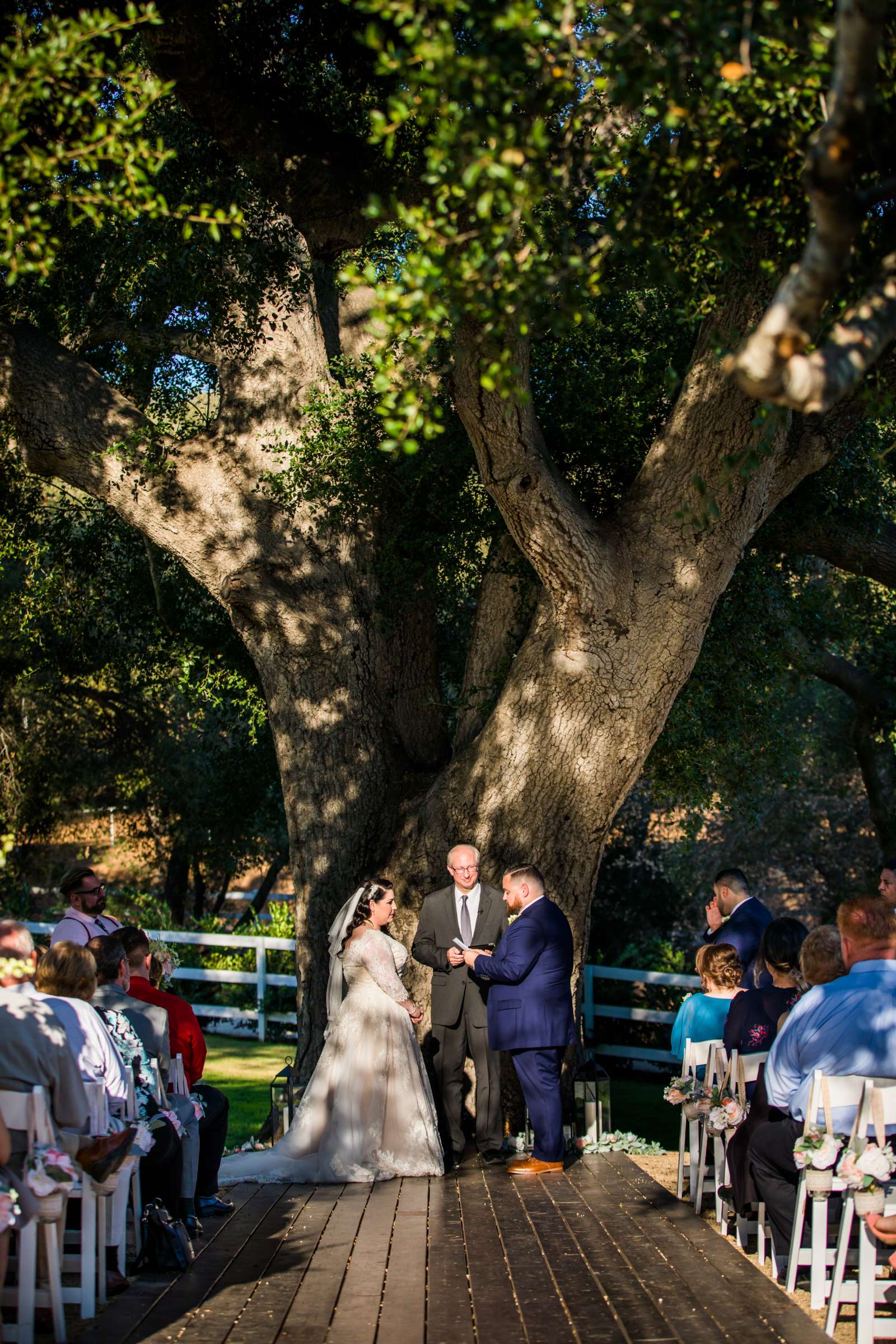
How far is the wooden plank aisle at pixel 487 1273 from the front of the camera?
16.6 ft

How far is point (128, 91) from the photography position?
620cm

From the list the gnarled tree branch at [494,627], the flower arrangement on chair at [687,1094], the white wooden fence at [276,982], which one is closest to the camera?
the flower arrangement on chair at [687,1094]

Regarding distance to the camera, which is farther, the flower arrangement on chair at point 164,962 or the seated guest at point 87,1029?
the flower arrangement on chair at point 164,962

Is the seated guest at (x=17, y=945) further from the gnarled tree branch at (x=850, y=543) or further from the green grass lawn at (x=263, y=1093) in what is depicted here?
the gnarled tree branch at (x=850, y=543)

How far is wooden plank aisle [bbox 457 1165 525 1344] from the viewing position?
505 cm

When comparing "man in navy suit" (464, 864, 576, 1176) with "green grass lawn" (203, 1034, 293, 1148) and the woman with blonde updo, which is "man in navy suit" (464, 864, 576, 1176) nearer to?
the woman with blonde updo

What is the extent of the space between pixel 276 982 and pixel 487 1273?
440 inches

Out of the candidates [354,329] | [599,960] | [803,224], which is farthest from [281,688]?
[599,960]

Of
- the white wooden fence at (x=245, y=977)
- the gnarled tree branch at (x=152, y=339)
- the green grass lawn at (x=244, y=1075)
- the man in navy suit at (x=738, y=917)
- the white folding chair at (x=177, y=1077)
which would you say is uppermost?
the gnarled tree branch at (x=152, y=339)

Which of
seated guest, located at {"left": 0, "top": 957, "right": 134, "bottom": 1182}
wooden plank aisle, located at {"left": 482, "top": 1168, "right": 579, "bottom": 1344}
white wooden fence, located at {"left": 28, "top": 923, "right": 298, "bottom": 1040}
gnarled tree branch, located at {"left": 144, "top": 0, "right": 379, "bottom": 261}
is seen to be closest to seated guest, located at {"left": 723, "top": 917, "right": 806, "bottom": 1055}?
wooden plank aisle, located at {"left": 482, "top": 1168, "right": 579, "bottom": 1344}

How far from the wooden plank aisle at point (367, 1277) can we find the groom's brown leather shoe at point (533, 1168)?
0.80 m

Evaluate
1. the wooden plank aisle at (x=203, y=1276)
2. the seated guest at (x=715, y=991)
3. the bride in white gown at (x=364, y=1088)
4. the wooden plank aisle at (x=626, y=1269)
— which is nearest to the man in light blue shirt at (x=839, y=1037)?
the wooden plank aisle at (x=626, y=1269)

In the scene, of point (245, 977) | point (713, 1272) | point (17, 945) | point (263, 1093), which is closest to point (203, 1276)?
point (17, 945)

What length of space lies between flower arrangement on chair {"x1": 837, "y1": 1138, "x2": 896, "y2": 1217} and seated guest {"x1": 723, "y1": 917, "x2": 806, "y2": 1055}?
137 centimetres
